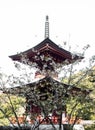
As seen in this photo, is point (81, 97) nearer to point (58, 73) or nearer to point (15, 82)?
point (58, 73)

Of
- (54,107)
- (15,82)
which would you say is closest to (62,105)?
(54,107)

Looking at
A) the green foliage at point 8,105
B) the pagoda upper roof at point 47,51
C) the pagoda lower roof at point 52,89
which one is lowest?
the green foliage at point 8,105

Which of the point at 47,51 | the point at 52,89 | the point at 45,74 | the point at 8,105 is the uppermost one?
the point at 47,51

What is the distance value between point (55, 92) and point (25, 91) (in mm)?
1461

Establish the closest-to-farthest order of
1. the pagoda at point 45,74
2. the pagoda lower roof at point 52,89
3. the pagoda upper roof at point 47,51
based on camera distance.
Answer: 1. the pagoda lower roof at point 52,89
2. the pagoda at point 45,74
3. the pagoda upper roof at point 47,51

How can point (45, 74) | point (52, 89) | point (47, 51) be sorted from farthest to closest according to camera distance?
point (47, 51) → point (45, 74) → point (52, 89)

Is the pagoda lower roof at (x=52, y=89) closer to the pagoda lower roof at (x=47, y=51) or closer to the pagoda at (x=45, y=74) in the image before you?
the pagoda at (x=45, y=74)

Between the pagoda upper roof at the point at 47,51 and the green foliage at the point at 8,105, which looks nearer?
the green foliage at the point at 8,105

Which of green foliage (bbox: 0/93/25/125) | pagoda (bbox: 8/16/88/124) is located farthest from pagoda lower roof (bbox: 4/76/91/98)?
green foliage (bbox: 0/93/25/125)

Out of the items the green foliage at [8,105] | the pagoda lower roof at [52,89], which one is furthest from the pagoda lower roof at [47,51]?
the pagoda lower roof at [52,89]

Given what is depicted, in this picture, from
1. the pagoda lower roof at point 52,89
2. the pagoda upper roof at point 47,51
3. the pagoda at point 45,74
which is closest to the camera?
the pagoda lower roof at point 52,89

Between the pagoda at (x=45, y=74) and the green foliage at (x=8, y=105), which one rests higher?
the pagoda at (x=45, y=74)

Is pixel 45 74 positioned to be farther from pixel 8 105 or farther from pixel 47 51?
pixel 47 51

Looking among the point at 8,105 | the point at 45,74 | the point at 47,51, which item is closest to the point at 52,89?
the point at 45,74
